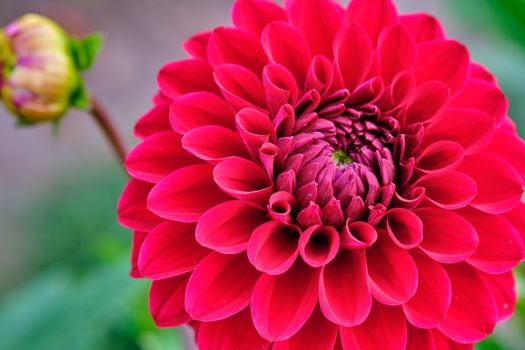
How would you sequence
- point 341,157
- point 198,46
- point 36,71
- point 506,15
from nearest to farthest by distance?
point 341,157 → point 198,46 → point 36,71 → point 506,15

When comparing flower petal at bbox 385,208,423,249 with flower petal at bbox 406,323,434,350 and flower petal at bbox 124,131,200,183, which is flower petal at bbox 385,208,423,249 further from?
flower petal at bbox 124,131,200,183

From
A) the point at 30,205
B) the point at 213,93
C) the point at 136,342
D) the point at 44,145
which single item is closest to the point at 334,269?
the point at 213,93

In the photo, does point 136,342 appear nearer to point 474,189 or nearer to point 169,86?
point 169,86

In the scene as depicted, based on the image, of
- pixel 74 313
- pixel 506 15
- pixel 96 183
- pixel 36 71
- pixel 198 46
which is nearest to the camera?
pixel 198 46

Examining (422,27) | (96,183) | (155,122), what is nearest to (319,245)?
(155,122)

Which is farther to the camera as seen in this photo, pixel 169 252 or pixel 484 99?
pixel 484 99

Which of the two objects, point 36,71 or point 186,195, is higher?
point 186,195

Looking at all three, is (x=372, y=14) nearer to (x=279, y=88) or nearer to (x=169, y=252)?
(x=279, y=88)

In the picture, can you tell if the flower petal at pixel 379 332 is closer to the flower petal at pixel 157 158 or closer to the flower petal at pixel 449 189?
the flower petal at pixel 449 189
